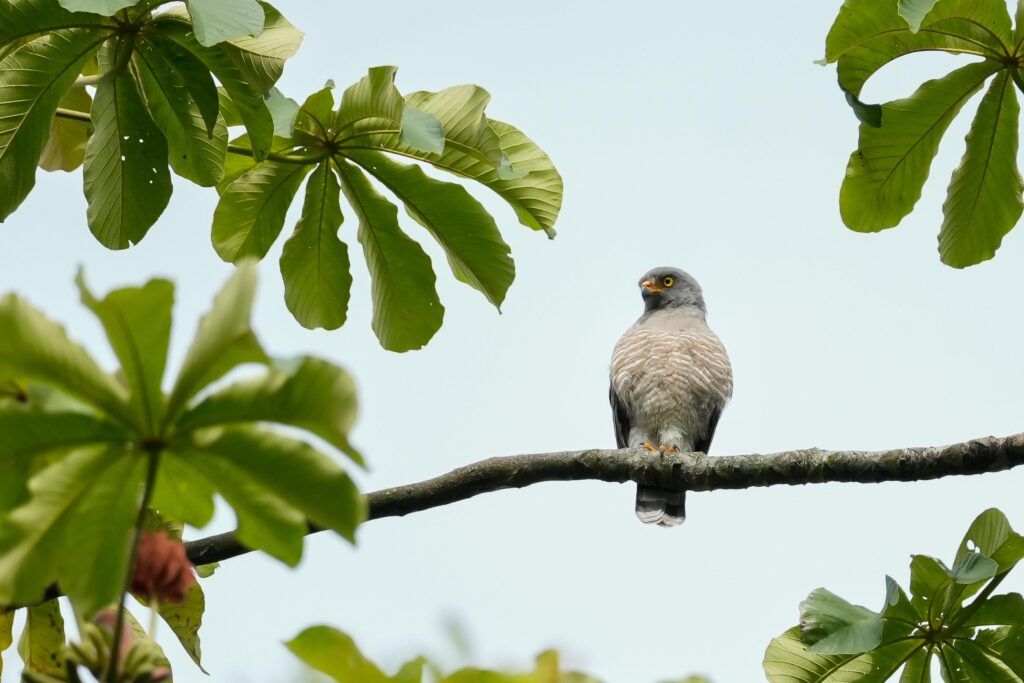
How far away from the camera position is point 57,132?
→ 4.34 m

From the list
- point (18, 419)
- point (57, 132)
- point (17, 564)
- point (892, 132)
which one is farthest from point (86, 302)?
point (57, 132)

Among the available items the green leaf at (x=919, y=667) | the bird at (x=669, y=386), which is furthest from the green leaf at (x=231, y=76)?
the bird at (x=669, y=386)

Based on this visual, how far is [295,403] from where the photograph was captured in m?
1.45

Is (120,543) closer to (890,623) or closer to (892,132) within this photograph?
(890,623)

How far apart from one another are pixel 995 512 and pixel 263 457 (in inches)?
89.2

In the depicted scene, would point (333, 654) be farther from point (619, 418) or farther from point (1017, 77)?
point (619, 418)

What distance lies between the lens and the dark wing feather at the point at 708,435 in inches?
309

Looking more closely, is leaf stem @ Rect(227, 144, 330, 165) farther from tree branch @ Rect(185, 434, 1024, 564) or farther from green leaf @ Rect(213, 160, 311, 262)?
tree branch @ Rect(185, 434, 1024, 564)

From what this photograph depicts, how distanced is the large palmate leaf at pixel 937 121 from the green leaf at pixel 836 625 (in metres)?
1.26

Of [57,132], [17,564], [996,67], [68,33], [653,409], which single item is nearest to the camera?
[17,564]

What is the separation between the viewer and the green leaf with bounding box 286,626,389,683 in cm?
147

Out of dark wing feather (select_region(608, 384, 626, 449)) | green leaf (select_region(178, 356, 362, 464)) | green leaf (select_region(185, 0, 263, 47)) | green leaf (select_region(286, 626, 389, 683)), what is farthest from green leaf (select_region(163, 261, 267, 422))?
dark wing feather (select_region(608, 384, 626, 449))

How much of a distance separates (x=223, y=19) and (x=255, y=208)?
1067 millimetres

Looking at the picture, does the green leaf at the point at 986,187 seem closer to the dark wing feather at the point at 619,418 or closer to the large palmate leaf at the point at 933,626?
the large palmate leaf at the point at 933,626
